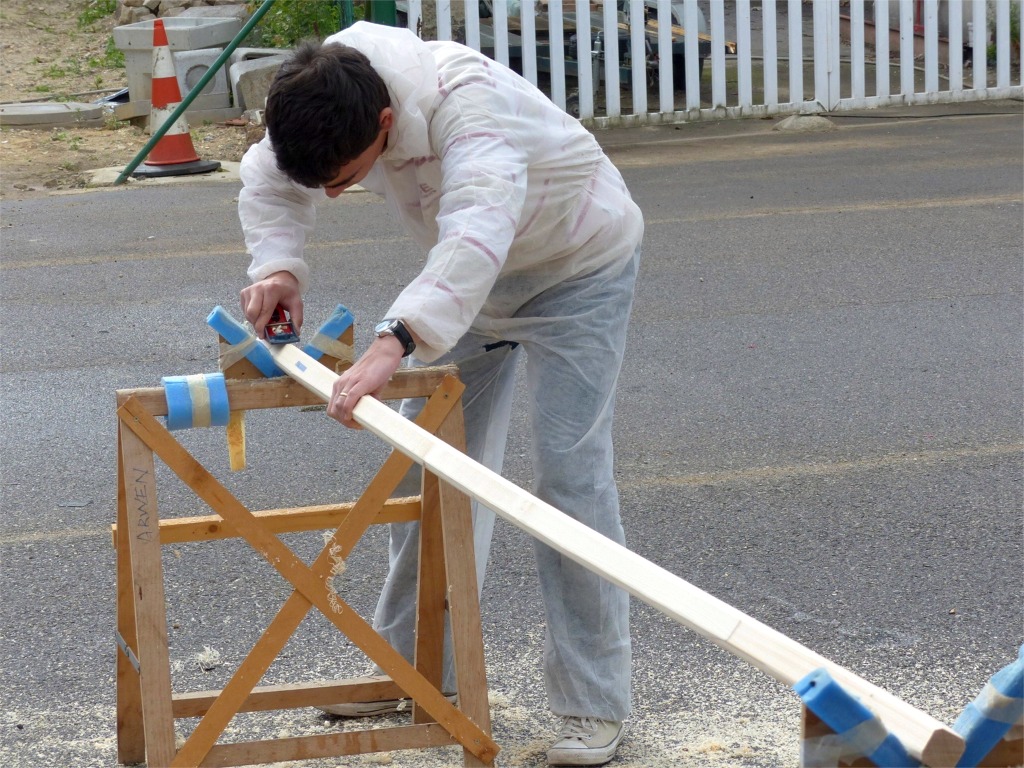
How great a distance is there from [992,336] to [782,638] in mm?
4404

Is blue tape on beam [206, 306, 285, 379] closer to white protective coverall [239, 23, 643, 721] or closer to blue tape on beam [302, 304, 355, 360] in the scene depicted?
blue tape on beam [302, 304, 355, 360]

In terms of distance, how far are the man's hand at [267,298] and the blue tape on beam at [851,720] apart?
157 centimetres

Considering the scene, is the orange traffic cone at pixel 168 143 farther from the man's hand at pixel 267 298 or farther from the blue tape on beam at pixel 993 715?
the blue tape on beam at pixel 993 715

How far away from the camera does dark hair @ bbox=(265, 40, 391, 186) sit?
90.2 inches

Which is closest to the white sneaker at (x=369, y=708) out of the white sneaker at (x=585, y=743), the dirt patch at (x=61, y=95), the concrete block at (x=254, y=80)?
the white sneaker at (x=585, y=743)

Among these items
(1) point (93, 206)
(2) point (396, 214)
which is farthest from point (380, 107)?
(1) point (93, 206)

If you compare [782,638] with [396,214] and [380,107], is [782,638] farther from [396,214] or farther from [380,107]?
[396,214]

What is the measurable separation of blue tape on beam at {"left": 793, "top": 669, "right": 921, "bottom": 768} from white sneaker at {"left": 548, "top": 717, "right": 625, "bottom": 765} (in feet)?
4.42

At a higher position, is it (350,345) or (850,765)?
(350,345)

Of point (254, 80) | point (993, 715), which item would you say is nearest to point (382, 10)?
point (254, 80)

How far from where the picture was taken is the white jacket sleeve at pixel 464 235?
91.8 inches

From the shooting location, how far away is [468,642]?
262cm

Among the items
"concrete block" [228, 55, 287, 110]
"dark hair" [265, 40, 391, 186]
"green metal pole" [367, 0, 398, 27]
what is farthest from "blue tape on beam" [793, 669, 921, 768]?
"concrete block" [228, 55, 287, 110]

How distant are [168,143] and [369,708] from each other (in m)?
7.94
